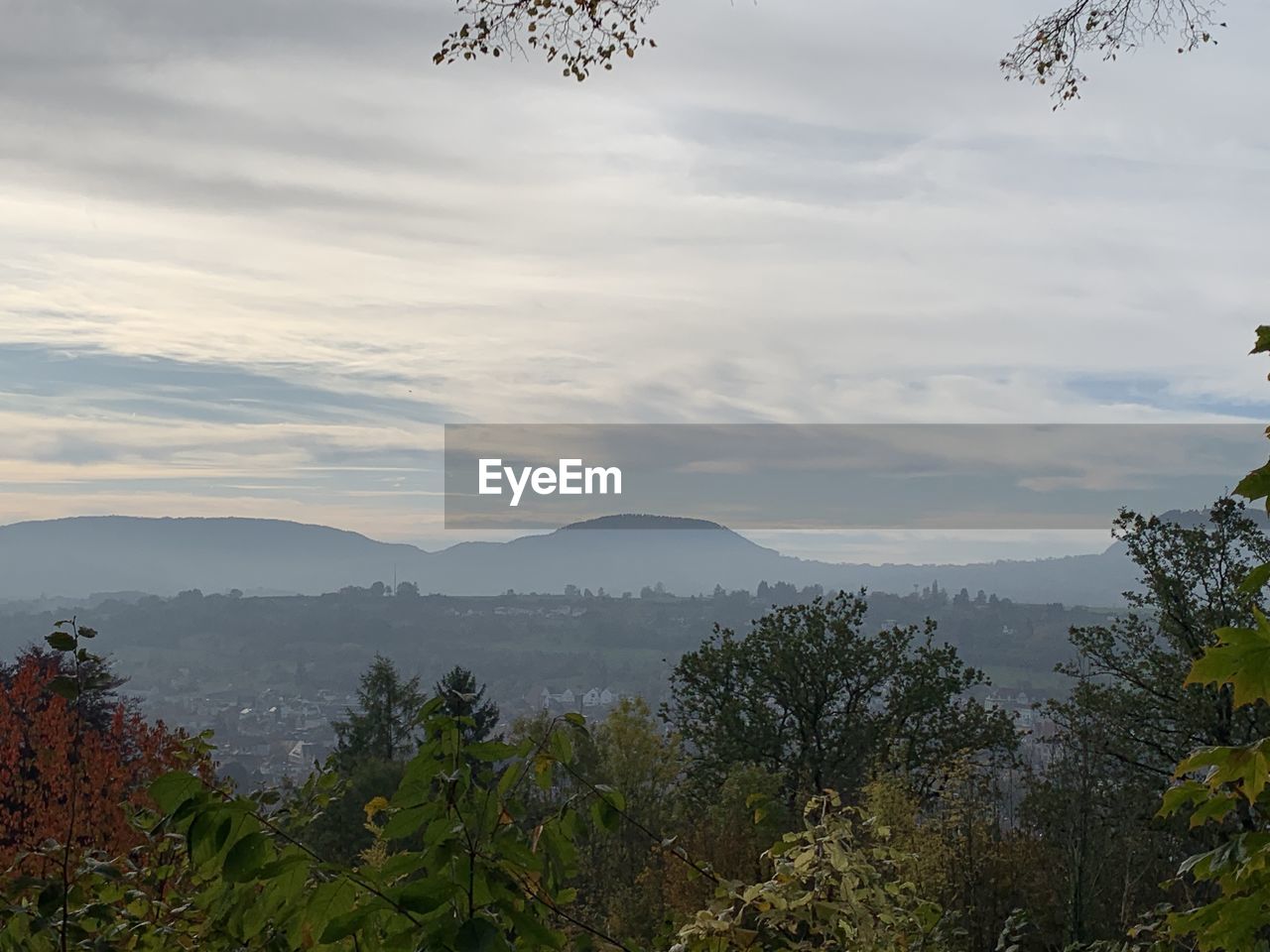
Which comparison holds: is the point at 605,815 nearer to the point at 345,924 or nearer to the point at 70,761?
the point at 345,924

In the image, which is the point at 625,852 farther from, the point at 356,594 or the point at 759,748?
the point at 356,594

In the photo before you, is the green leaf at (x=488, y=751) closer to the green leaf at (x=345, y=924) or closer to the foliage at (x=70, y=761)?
the green leaf at (x=345, y=924)

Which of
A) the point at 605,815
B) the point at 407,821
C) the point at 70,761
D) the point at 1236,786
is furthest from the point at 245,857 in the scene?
the point at 70,761

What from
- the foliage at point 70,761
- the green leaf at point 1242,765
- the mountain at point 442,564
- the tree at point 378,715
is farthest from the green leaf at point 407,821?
the mountain at point 442,564

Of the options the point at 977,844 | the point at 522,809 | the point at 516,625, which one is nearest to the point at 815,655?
the point at 977,844

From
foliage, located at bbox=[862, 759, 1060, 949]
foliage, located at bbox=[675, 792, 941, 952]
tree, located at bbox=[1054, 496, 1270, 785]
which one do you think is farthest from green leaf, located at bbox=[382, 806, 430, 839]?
tree, located at bbox=[1054, 496, 1270, 785]

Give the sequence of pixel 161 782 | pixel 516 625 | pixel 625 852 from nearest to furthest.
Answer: pixel 161 782 < pixel 625 852 < pixel 516 625
